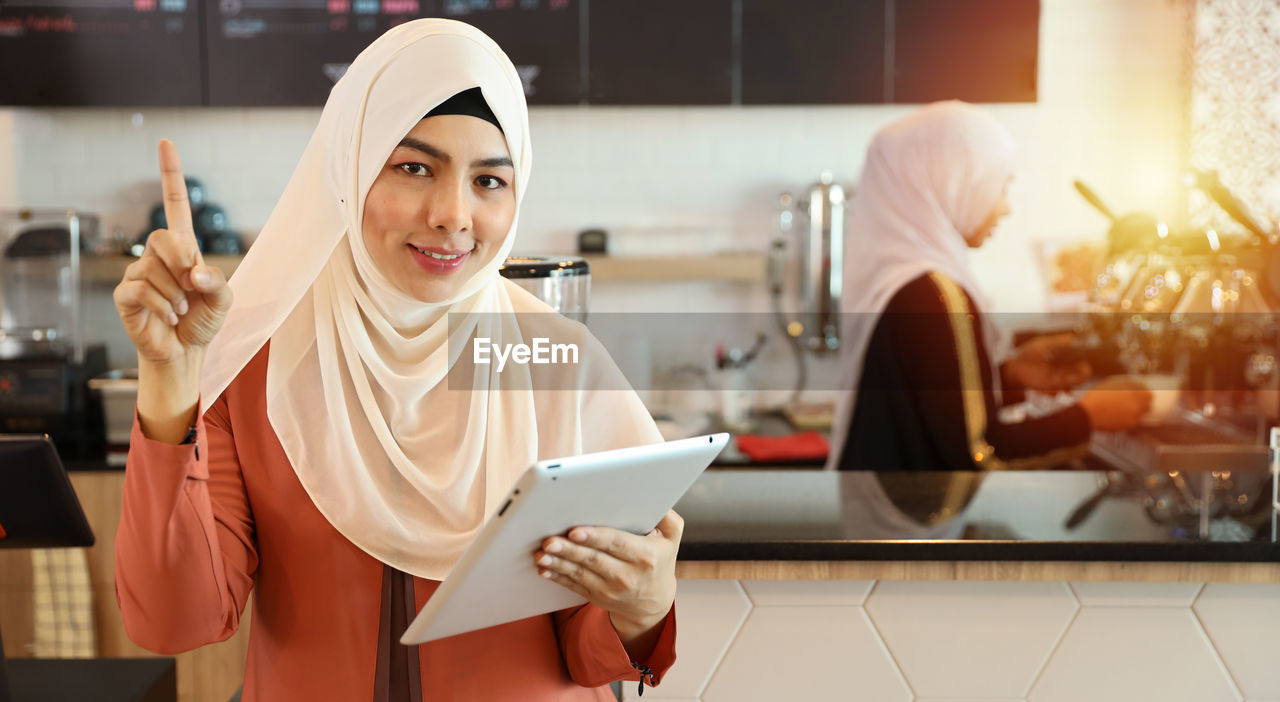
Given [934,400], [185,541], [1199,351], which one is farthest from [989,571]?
[1199,351]

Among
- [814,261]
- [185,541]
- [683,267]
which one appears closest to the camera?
[185,541]

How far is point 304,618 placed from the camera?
38.4 inches

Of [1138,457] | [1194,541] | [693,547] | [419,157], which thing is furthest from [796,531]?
[1138,457]

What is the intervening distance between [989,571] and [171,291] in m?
0.90

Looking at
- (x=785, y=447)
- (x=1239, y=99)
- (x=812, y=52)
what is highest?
(x=812, y=52)

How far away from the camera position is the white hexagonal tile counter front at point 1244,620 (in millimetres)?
1184

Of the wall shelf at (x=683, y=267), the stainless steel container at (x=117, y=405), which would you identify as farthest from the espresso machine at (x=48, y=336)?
the wall shelf at (x=683, y=267)

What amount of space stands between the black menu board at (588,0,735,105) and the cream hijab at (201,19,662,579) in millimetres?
1865

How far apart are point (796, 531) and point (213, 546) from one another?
639 mm

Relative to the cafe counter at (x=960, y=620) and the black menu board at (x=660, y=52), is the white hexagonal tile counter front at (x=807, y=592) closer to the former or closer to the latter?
the cafe counter at (x=960, y=620)

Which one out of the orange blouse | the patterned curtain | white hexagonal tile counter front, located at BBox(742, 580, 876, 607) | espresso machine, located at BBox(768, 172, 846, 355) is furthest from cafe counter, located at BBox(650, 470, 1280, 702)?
the patterned curtain

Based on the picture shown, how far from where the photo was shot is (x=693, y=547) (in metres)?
1.15

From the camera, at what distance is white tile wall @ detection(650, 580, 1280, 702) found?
118cm

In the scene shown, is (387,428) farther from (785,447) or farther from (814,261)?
(814,261)
